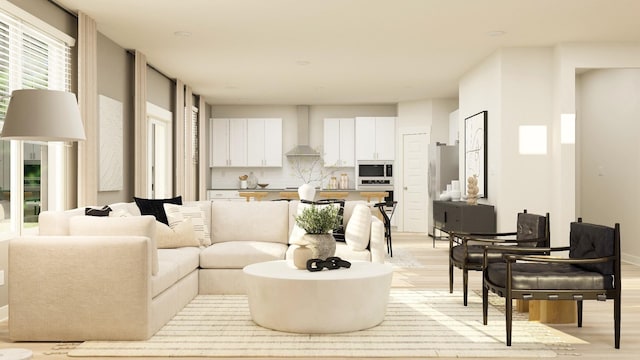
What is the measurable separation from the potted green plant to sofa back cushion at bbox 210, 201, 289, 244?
1.73 metres

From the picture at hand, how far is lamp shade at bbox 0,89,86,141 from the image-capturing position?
397 cm

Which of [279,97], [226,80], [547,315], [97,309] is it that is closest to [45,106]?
[97,309]

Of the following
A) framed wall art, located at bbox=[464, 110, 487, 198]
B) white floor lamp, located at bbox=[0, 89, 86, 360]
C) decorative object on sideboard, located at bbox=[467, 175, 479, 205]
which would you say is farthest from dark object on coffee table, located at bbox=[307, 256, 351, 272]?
framed wall art, located at bbox=[464, 110, 487, 198]

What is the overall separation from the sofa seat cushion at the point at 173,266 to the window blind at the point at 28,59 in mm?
1702

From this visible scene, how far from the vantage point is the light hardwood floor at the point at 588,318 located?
374 cm

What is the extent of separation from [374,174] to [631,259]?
227 inches

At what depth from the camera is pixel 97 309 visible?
391 centimetres

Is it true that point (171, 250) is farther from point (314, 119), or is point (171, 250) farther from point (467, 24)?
point (314, 119)

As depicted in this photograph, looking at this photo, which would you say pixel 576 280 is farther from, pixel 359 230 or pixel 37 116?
pixel 37 116

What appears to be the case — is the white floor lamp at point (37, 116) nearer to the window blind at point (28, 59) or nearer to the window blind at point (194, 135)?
the window blind at point (28, 59)

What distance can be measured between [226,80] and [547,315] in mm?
6873

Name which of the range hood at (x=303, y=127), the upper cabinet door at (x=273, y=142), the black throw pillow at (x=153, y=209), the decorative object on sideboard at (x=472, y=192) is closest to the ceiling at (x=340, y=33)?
the decorative object on sideboard at (x=472, y=192)

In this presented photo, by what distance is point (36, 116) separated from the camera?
13.1 ft

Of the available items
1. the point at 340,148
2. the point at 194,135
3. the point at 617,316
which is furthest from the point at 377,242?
the point at 340,148
